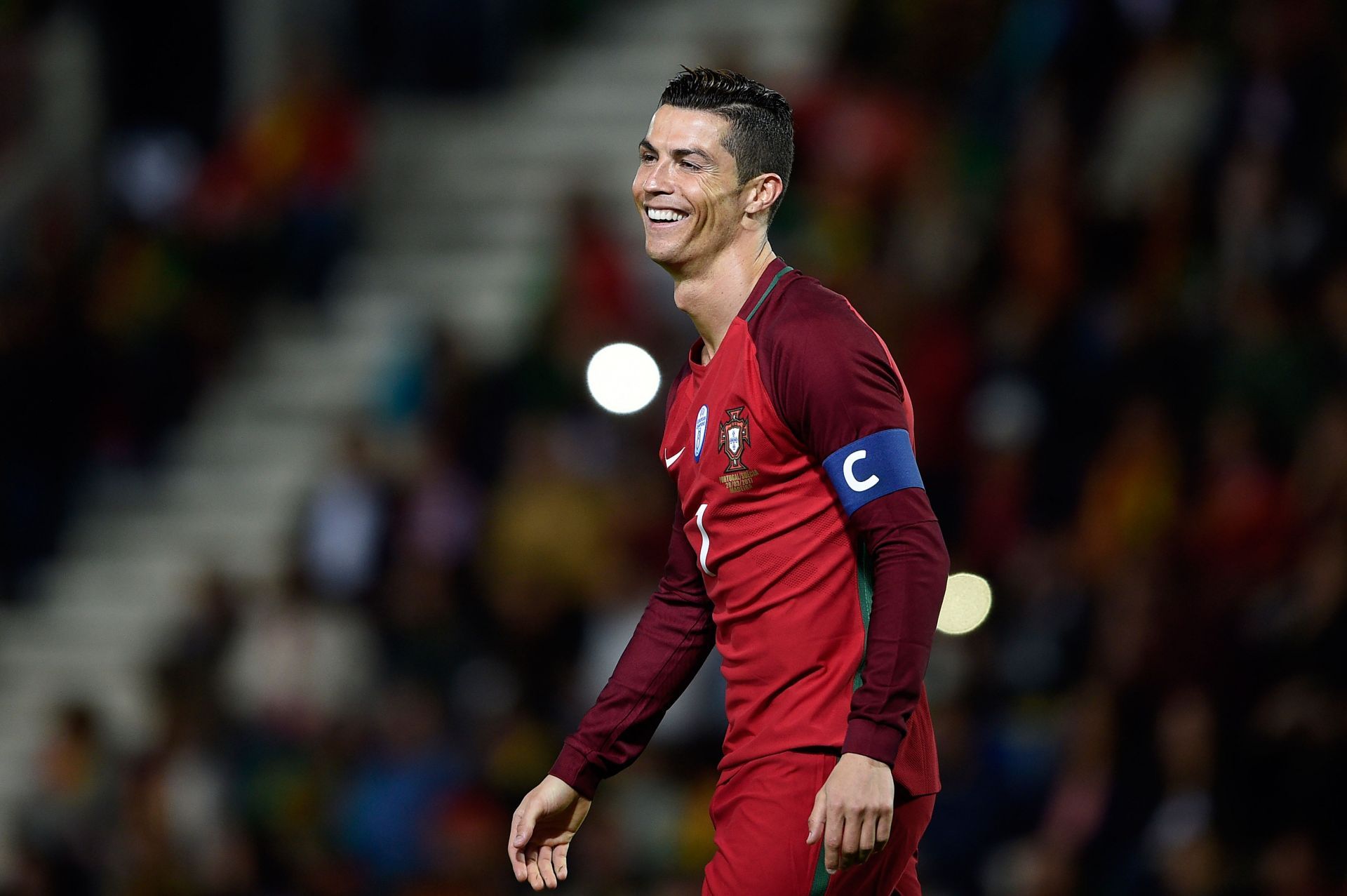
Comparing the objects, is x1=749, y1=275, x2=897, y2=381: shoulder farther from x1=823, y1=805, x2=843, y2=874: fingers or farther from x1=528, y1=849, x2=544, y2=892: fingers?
x1=528, y1=849, x2=544, y2=892: fingers

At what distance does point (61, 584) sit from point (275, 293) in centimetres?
221

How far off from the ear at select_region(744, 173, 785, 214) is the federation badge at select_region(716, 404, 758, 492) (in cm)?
41

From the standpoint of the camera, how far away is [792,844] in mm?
3199

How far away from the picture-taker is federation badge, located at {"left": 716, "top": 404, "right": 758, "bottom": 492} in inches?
129

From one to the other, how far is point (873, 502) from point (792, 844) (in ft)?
1.98

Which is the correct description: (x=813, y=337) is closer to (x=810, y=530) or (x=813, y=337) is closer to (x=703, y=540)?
(x=810, y=530)

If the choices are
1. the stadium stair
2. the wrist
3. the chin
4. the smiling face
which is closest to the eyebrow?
the smiling face

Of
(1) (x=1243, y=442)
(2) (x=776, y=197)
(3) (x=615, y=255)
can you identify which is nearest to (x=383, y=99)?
(3) (x=615, y=255)

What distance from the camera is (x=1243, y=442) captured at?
7363mm

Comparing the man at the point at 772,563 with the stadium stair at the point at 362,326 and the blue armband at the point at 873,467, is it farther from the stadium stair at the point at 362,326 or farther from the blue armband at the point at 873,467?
the stadium stair at the point at 362,326

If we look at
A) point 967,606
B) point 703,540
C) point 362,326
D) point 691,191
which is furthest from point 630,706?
point 362,326

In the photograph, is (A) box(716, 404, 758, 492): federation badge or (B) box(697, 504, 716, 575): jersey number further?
(B) box(697, 504, 716, 575): jersey number

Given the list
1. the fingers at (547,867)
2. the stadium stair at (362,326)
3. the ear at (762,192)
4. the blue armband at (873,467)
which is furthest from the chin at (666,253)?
the stadium stair at (362,326)

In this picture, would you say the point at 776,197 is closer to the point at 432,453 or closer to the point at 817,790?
the point at 817,790
